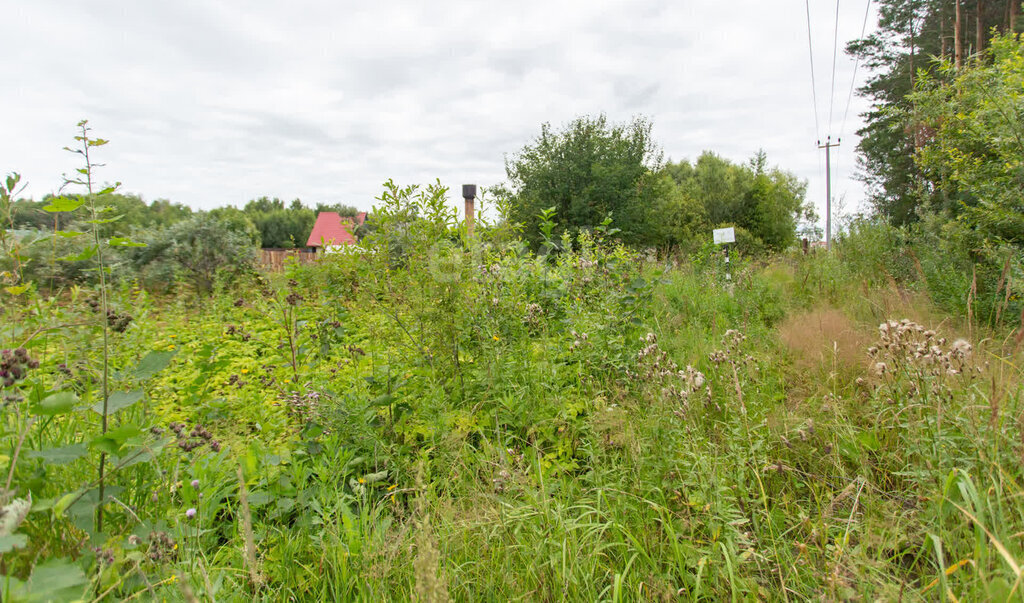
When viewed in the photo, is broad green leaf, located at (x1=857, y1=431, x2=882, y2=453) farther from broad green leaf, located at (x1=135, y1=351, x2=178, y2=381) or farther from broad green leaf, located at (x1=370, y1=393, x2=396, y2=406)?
broad green leaf, located at (x1=135, y1=351, x2=178, y2=381)

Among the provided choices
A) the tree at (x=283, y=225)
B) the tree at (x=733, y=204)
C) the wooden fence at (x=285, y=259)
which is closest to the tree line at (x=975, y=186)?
the wooden fence at (x=285, y=259)

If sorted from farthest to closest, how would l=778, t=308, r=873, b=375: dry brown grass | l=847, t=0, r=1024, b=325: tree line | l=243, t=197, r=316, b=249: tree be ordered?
l=243, t=197, r=316, b=249: tree → l=847, t=0, r=1024, b=325: tree line → l=778, t=308, r=873, b=375: dry brown grass

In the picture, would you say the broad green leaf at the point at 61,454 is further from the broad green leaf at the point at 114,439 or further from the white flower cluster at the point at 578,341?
the white flower cluster at the point at 578,341

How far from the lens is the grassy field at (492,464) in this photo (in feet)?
4.04

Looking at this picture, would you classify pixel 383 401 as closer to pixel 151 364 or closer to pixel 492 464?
pixel 492 464

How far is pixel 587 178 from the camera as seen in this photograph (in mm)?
20578

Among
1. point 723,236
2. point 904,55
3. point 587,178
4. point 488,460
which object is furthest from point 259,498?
point 904,55

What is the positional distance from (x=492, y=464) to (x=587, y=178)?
1998 centimetres

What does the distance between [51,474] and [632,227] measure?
20962 millimetres

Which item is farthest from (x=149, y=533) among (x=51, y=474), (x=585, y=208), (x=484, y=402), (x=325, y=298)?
(x=585, y=208)

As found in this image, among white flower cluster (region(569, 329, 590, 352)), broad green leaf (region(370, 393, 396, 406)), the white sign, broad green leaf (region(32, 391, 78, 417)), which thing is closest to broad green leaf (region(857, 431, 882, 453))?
white flower cluster (region(569, 329, 590, 352))

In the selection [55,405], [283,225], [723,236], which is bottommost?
[55,405]

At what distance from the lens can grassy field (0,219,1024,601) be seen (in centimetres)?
123

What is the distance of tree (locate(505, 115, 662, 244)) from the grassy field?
675 inches
